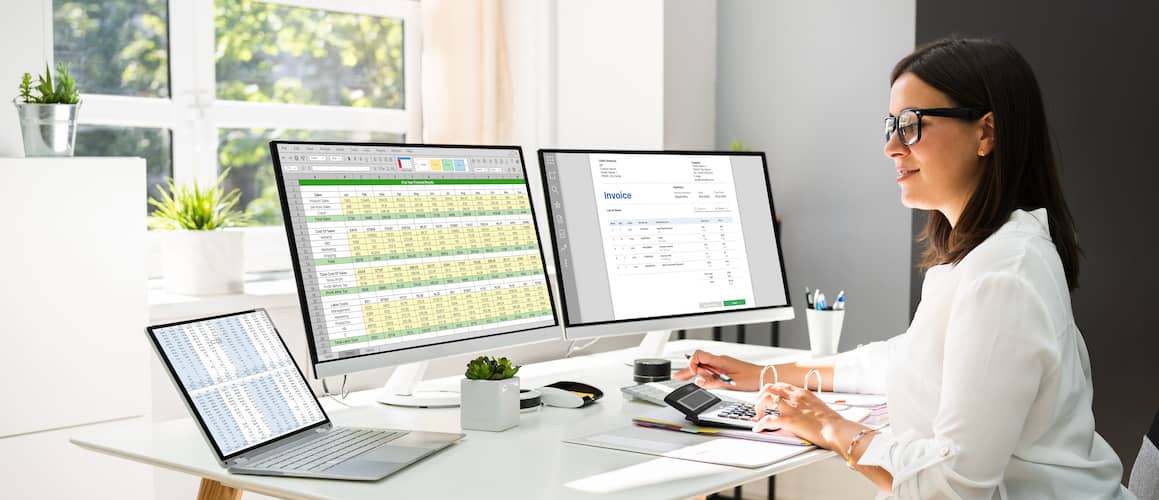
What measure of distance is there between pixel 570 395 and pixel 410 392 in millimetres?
287

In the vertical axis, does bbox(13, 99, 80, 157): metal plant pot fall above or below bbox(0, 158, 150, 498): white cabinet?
above

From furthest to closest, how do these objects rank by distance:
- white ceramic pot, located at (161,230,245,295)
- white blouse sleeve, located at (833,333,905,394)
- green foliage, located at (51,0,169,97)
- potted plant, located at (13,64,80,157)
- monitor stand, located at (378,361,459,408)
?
green foliage, located at (51,0,169,97), white ceramic pot, located at (161,230,245,295), potted plant, located at (13,64,80,157), white blouse sleeve, located at (833,333,905,394), monitor stand, located at (378,361,459,408)

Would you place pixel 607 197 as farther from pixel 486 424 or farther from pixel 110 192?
pixel 110 192

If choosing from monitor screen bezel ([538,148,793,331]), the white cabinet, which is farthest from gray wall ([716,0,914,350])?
Answer: the white cabinet

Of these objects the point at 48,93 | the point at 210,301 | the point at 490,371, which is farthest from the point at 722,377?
the point at 48,93

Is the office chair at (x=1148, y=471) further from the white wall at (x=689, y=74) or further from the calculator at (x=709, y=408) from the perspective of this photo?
the white wall at (x=689, y=74)

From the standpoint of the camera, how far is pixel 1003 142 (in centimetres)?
155

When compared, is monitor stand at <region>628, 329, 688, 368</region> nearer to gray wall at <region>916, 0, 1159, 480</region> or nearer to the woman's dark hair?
the woman's dark hair

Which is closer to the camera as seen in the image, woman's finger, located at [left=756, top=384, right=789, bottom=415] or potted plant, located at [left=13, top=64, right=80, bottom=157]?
woman's finger, located at [left=756, top=384, right=789, bottom=415]

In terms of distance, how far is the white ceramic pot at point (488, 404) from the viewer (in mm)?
1713

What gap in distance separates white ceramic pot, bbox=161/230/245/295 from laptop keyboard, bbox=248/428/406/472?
1114 millimetres

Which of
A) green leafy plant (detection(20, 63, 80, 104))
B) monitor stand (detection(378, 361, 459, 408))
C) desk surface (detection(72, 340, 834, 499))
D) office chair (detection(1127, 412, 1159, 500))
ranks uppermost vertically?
green leafy plant (detection(20, 63, 80, 104))

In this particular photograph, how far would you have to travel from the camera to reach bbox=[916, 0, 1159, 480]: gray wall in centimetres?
285

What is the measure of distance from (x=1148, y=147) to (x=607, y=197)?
1.57 meters
